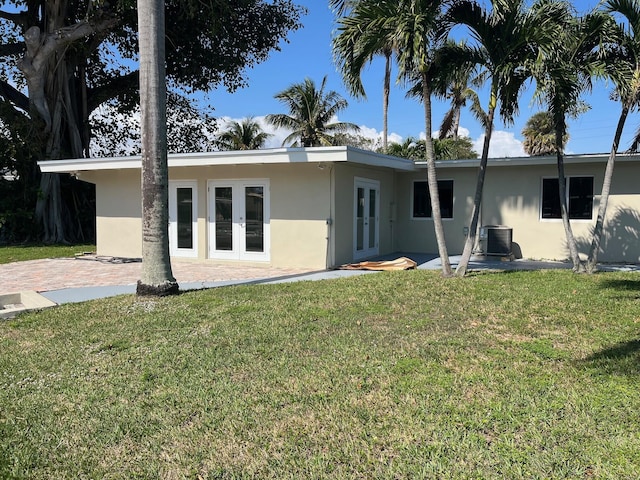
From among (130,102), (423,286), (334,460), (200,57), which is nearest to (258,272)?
(423,286)

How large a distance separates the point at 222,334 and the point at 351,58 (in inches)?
219

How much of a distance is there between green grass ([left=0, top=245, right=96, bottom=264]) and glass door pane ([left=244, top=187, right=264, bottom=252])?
20.1 ft

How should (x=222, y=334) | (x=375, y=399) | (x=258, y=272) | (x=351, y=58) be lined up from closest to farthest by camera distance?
1. (x=375, y=399)
2. (x=222, y=334)
3. (x=351, y=58)
4. (x=258, y=272)

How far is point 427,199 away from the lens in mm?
14836

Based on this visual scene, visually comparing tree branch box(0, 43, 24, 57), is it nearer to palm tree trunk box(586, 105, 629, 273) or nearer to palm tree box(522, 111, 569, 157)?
palm tree trunk box(586, 105, 629, 273)

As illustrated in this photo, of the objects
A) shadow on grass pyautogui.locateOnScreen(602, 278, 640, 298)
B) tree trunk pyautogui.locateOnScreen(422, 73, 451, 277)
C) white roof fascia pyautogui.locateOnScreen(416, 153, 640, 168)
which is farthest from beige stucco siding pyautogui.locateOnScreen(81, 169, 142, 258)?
shadow on grass pyautogui.locateOnScreen(602, 278, 640, 298)

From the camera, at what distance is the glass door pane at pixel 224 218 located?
1287cm

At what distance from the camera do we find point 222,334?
5.79 meters

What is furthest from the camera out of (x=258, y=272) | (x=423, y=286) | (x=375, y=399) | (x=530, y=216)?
(x=530, y=216)

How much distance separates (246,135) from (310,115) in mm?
7307

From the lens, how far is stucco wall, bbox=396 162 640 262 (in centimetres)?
1256

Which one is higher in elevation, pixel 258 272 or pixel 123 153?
pixel 123 153

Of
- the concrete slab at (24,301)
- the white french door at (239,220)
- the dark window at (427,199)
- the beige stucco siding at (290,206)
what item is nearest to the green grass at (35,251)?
the beige stucco siding at (290,206)

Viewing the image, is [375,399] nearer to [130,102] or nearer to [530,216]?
[530,216]
